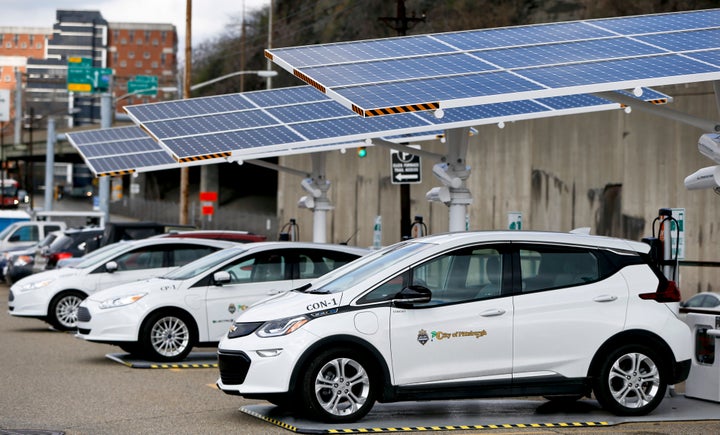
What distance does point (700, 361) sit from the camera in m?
11.6

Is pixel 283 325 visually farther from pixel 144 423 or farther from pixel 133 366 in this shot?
pixel 133 366

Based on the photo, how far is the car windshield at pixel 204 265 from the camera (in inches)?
606

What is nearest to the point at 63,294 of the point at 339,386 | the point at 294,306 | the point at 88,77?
the point at 294,306

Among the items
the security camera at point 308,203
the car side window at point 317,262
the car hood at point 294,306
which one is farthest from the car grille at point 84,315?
the security camera at point 308,203

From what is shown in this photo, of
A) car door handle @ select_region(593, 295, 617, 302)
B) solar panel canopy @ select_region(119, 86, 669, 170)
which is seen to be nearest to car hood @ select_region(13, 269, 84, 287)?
solar panel canopy @ select_region(119, 86, 669, 170)

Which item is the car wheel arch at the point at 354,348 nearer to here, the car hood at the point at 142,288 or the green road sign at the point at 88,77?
the car hood at the point at 142,288

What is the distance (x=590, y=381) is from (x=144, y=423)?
13.1 ft

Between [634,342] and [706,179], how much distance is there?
2.92 metres

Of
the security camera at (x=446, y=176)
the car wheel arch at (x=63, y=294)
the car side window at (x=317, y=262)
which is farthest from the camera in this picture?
the car wheel arch at (x=63, y=294)

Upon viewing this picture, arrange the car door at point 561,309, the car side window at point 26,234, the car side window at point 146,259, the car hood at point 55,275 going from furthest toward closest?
1. the car side window at point 26,234
2. the car hood at point 55,275
3. the car side window at point 146,259
4. the car door at point 561,309

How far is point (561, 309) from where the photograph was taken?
34.3ft

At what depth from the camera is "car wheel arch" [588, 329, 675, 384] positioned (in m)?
10.5

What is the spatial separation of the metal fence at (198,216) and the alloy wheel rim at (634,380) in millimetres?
41007

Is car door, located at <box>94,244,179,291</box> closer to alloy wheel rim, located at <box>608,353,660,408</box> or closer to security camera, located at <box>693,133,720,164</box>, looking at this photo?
security camera, located at <box>693,133,720,164</box>
